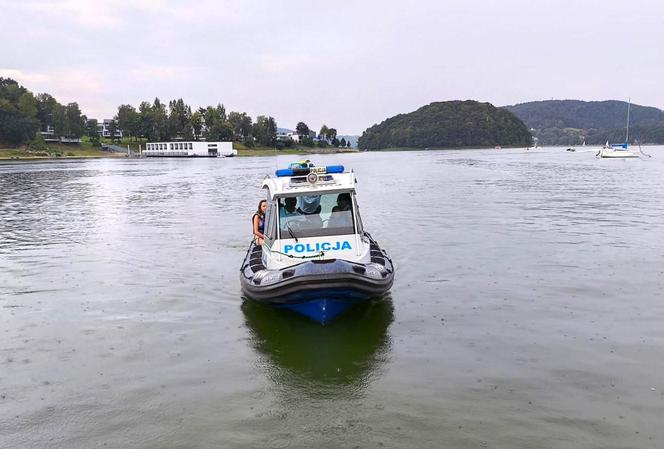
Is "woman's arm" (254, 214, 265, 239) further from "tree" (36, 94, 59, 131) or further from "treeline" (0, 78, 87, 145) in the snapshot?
"tree" (36, 94, 59, 131)

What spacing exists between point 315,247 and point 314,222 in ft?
2.38

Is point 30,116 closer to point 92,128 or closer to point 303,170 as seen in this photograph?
point 92,128

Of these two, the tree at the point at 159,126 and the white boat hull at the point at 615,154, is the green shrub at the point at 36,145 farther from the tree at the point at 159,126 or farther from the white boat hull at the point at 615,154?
the white boat hull at the point at 615,154

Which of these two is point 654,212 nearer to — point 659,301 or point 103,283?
point 659,301

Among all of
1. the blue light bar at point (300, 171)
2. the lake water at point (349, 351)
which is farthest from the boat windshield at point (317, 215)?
the lake water at point (349, 351)

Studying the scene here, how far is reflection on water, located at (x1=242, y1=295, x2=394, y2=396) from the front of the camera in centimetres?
1006

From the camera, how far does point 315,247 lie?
13680mm

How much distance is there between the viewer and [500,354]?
11.0 m

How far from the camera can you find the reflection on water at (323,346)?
396 inches

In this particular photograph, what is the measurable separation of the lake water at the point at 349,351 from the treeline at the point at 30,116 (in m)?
139

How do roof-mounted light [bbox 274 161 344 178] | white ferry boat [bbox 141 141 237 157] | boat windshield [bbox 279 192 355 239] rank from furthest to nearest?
white ferry boat [bbox 141 141 237 157] → roof-mounted light [bbox 274 161 344 178] → boat windshield [bbox 279 192 355 239]

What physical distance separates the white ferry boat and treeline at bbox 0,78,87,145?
903 inches

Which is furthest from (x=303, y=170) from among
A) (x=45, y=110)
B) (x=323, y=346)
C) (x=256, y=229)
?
(x=45, y=110)

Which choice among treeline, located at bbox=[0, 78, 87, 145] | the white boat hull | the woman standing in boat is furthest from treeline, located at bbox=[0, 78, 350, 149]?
the woman standing in boat
